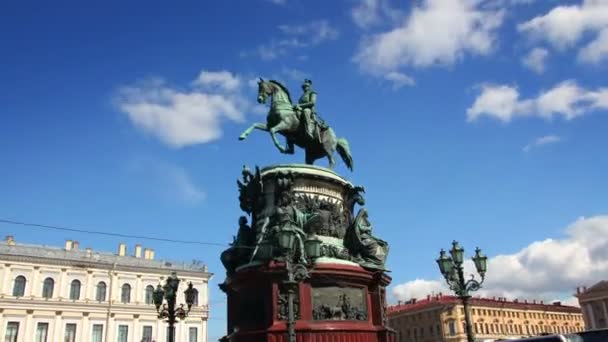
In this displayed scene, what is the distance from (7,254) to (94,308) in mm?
10257

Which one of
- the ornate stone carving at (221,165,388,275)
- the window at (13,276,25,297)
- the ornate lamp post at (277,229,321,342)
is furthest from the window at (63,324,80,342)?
the ornate lamp post at (277,229,321,342)

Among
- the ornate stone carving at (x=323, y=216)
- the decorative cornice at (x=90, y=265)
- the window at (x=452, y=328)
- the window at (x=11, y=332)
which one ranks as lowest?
the ornate stone carving at (x=323, y=216)

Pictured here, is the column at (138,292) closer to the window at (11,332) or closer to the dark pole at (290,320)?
the window at (11,332)

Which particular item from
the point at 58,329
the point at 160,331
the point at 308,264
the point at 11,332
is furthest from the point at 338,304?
the point at 160,331

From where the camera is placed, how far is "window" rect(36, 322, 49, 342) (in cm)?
5503

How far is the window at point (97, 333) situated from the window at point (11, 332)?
23.8 ft

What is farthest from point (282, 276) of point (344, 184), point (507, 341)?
point (507, 341)

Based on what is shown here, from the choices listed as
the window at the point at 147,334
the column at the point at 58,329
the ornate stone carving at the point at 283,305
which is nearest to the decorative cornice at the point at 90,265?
the column at the point at 58,329

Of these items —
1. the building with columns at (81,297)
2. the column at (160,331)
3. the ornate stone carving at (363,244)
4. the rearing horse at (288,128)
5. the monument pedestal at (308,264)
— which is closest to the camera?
the monument pedestal at (308,264)

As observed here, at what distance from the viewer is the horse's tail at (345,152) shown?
76.3 feet

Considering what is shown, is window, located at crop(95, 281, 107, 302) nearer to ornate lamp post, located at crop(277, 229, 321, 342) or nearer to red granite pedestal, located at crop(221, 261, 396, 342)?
red granite pedestal, located at crop(221, 261, 396, 342)

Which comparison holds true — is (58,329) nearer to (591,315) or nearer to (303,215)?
(303,215)

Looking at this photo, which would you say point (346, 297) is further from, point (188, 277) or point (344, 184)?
point (188, 277)

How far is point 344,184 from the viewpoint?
20562 millimetres
